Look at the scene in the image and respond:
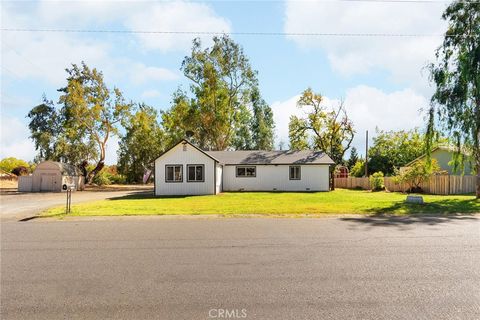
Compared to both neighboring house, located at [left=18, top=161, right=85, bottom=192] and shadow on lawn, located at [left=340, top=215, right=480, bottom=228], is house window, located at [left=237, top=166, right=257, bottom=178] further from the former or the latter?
shadow on lawn, located at [left=340, top=215, right=480, bottom=228]

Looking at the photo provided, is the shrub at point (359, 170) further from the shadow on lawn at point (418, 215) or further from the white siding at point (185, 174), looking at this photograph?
the shadow on lawn at point (418, 215)

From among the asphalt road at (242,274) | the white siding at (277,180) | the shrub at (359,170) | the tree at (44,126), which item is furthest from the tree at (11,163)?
the asphalt road at (242,274)

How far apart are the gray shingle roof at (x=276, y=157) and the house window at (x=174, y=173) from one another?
6.00 metres

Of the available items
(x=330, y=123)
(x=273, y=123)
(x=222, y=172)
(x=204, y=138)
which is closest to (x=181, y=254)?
(x=222, y=172)

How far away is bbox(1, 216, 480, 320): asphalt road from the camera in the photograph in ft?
15.3

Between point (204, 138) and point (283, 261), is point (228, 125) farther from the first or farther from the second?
point (283, 261)

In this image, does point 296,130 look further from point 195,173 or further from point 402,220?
point 402,220

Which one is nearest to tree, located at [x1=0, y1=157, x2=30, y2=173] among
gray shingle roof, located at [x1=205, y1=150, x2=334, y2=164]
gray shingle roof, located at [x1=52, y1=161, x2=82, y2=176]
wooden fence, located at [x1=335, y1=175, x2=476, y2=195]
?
gray shingle roof, located at [x1=52, y1=161, x2=82, y2=176]

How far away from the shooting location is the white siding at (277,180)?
34188 mm

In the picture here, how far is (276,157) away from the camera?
3619 cm

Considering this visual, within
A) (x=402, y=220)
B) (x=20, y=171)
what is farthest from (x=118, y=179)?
(x=402, y=220)

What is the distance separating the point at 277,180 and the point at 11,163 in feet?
181

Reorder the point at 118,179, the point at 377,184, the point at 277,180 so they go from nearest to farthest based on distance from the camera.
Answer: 1. the point at 277,180
2. the point at 377,184
3. the point at 118,179

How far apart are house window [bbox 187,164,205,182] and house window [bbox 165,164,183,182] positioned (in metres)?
0.69
